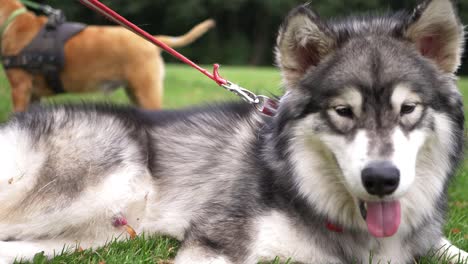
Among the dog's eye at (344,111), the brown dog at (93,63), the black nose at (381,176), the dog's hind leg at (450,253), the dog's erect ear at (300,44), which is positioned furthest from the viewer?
the brown dog at (93,63)

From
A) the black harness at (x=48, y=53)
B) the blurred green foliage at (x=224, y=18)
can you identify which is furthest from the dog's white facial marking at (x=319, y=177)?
the blurred green foliage at (x=224, y=18)

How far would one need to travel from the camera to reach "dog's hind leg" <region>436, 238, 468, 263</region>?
280 cm

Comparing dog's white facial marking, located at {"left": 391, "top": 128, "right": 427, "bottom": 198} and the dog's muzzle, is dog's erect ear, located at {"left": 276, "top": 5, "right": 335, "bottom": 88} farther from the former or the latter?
the dog's muzzle

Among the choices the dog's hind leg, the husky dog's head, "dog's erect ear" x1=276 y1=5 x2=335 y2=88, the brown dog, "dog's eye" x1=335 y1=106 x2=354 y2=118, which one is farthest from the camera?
the brown dog

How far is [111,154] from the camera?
313 centimetres

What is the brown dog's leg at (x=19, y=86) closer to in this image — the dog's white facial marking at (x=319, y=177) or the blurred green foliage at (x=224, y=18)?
the dog's white facial marking at (x=319, y=177)

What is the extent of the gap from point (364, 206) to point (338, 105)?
0.50m

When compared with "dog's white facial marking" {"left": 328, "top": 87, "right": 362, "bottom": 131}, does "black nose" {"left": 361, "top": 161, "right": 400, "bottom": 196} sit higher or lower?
lower

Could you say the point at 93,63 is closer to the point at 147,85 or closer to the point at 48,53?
the point at 48,53

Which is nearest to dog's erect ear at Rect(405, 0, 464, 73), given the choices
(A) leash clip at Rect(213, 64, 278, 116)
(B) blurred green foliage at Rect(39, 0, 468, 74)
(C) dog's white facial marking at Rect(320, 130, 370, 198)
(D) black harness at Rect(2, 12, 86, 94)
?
(C) dog's white facial marking at Rect(320, 130, 370, 198)

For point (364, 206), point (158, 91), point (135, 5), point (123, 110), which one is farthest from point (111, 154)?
point (135, 5)

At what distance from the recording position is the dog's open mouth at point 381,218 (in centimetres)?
237

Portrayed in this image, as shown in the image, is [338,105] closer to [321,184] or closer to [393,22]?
[321,184]

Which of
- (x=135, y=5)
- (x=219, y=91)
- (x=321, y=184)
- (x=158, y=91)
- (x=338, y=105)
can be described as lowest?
(x=135, y=5)
